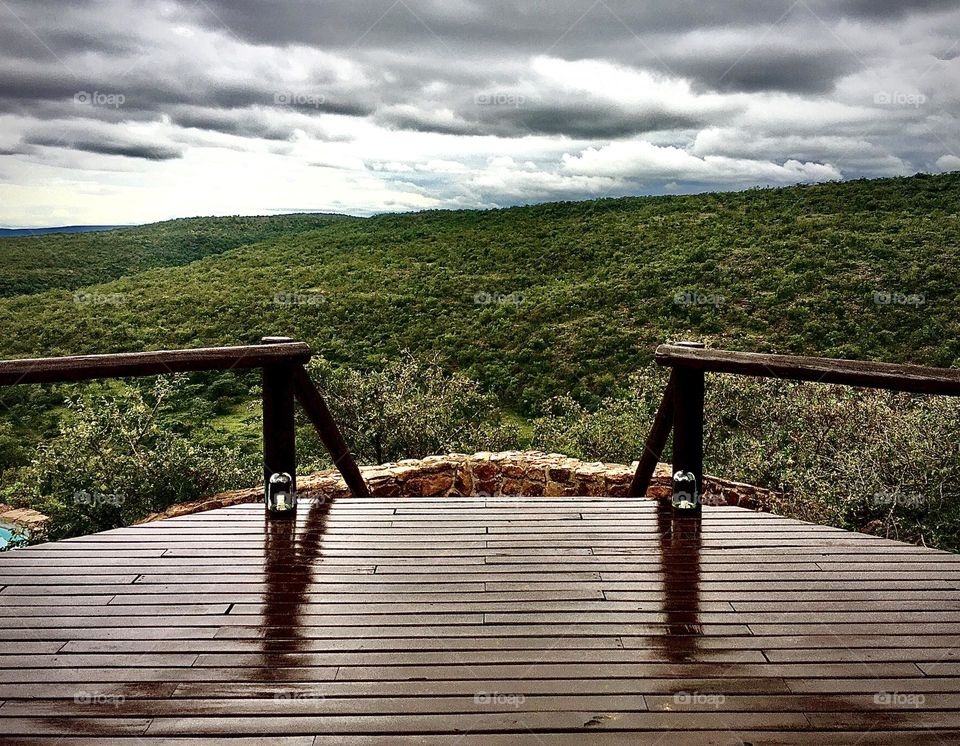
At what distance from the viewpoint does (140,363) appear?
111 inches

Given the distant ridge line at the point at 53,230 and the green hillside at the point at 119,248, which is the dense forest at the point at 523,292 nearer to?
the green hillside at the point at 119,248

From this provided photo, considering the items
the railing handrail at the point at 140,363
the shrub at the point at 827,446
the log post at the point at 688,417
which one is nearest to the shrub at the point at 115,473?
the railing handrail at the point at 140,363

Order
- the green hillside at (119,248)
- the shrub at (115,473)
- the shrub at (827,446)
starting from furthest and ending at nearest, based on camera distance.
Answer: the green hillside at (119,248) → the shrub at (115,473) → the shrub at (827,446)

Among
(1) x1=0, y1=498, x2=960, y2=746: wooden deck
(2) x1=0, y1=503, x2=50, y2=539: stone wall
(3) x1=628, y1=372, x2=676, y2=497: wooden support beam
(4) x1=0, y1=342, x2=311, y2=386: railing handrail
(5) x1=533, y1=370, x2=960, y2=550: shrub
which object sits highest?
(4) x1=0, y1=342, x2=311, y2=386: railing handrail

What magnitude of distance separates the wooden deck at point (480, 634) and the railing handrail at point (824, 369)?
697mm

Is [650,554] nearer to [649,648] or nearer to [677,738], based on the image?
[649,648]

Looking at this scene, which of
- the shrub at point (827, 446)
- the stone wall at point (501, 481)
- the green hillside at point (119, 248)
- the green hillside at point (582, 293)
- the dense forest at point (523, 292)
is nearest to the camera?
the shrub at point (827, 446)

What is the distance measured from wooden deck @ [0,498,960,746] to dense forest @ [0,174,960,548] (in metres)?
7.30

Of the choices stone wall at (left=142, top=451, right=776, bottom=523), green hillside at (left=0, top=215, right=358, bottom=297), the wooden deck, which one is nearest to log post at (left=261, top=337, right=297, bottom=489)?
the wooden deck

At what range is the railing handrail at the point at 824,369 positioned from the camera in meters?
2.48

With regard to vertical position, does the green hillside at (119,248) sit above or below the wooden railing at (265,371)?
above

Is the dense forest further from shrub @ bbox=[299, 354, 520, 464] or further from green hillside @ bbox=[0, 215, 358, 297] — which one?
shrub @ bbox=[299, 354, 520, 464]

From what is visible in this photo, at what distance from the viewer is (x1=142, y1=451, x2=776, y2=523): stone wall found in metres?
5.11

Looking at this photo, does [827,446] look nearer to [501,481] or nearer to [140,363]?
[501,481]
